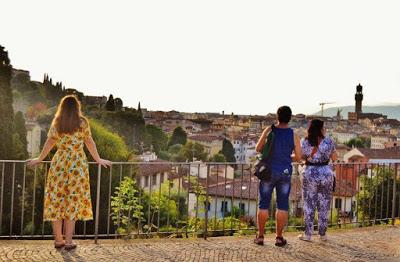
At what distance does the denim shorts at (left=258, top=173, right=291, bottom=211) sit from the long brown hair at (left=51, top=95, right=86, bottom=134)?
2.23 m

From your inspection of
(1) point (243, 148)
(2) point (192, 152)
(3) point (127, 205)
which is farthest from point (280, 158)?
(1) point (243, 148)

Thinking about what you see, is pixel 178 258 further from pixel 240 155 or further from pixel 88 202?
pixel 240 155

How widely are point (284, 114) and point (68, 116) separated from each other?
2.37 m

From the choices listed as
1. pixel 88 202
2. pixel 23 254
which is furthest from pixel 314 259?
pixel 23 254

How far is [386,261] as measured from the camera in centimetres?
638

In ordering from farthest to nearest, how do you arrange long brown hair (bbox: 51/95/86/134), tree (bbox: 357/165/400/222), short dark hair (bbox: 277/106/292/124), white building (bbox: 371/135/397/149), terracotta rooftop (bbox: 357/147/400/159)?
white building (bbox: 371/135/397/149) → terracotta rooftop (bbox: 357/147/400/159) → tree (bbox: 357/165/400/222) → short dark hair (bbox: 277/106/292/124) → long brown hair (bbox: 51/95/86/134)

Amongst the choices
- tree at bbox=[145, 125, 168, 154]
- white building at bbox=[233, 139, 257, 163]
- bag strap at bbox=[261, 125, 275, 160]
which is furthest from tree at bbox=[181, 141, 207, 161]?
bag strap at bbox=[261, 125, 275, 160]

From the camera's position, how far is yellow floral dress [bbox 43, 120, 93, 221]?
6223 millimetres

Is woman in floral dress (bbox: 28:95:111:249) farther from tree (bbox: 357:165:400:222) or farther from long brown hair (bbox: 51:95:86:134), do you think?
tree (bbox: 357:165:400:222)

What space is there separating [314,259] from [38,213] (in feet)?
55.2

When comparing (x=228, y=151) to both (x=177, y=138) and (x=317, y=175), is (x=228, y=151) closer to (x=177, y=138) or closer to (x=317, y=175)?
(x=177, y=138)

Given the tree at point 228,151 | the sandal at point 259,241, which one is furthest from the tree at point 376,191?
the tree at point 228,151

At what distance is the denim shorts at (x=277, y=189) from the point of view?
6.75 metres

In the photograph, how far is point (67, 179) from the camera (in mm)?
6258
